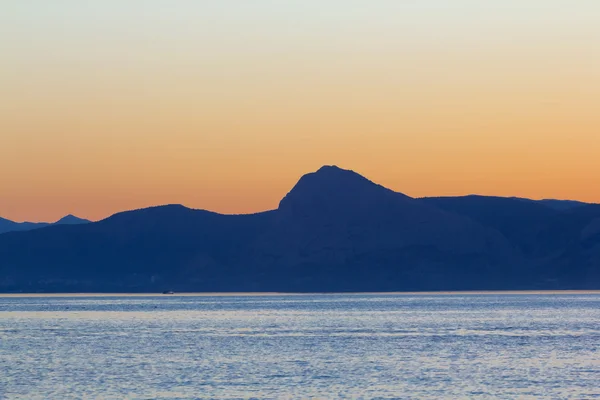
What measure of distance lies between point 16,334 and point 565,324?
7045 cm

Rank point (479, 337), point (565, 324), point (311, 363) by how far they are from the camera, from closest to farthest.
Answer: point (311, 363) → point (479, 337) → point (565, 324)

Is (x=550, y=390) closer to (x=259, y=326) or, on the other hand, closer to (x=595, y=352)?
(x=595, y=352)

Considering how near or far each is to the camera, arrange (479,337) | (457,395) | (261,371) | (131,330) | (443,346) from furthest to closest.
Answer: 1. (131,330)
2. (479,337)
3. (443,346)
4. (261,371)
5. (457,395)

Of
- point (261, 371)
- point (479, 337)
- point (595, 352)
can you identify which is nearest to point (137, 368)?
point (261, 371)

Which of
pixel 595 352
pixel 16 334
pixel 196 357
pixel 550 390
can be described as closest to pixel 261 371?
pixel 196 357

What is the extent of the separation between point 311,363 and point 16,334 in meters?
57.0

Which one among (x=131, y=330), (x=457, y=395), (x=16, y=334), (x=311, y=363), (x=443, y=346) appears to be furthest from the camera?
(x=131, y=330)

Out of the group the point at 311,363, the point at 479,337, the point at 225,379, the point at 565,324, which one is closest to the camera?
the point at 225,379

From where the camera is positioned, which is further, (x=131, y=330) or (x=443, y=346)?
(x=131, y=330)

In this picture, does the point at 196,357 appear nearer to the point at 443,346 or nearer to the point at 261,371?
the point at 261,371

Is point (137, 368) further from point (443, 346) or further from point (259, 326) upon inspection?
point (259, 326)

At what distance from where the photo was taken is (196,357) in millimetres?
95500

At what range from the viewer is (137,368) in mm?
85438

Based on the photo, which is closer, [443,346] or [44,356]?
[44,356]
